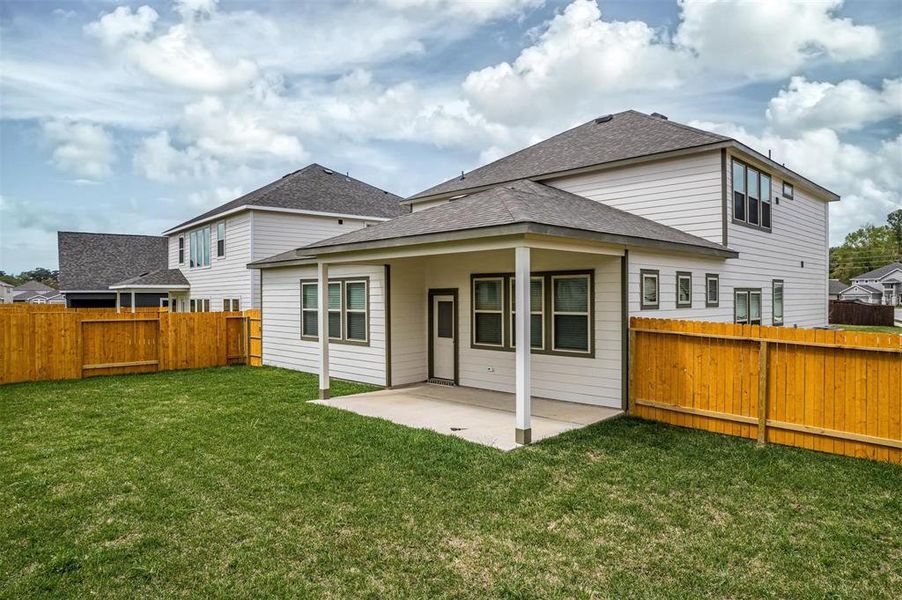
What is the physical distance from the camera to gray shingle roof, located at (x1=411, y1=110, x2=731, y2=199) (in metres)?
11.9

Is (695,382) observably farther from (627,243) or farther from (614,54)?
(614,54)

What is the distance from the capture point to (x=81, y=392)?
35.4 ft

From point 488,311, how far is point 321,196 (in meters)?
13.6

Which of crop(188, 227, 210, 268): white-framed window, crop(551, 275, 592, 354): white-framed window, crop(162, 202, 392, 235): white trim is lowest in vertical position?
crop(551, 275, 592, 354): white-framed window

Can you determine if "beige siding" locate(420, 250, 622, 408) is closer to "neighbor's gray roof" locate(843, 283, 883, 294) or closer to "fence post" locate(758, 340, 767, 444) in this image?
"fence post" locate(758, 340, 767, 444)

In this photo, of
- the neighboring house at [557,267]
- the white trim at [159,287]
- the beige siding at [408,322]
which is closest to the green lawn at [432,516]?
the neighboring house at [557,267]

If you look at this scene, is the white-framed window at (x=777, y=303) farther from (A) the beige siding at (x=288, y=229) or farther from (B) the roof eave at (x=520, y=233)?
(A) the beige siding at (x=288, y=229)

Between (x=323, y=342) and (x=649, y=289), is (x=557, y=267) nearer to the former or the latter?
(x=649, y=289)

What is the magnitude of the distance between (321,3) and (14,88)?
9.34 m

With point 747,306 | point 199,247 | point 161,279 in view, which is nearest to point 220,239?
point 199,247

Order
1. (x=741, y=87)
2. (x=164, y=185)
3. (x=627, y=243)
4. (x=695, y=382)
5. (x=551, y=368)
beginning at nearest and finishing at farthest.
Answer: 1. (x=695, y=382)
2. (x=627, y=243)
3. (x=551, y=368)
4. (x=741, y=87)
5. (x=164, y=185)

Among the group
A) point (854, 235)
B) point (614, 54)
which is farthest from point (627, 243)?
point (854, 235)

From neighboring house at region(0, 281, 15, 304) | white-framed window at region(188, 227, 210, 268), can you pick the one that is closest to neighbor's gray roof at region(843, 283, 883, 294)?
white-framed window at region(188, 227, 210, 268)

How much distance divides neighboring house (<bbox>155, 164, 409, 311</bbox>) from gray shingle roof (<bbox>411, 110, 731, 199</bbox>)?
6.50 m
